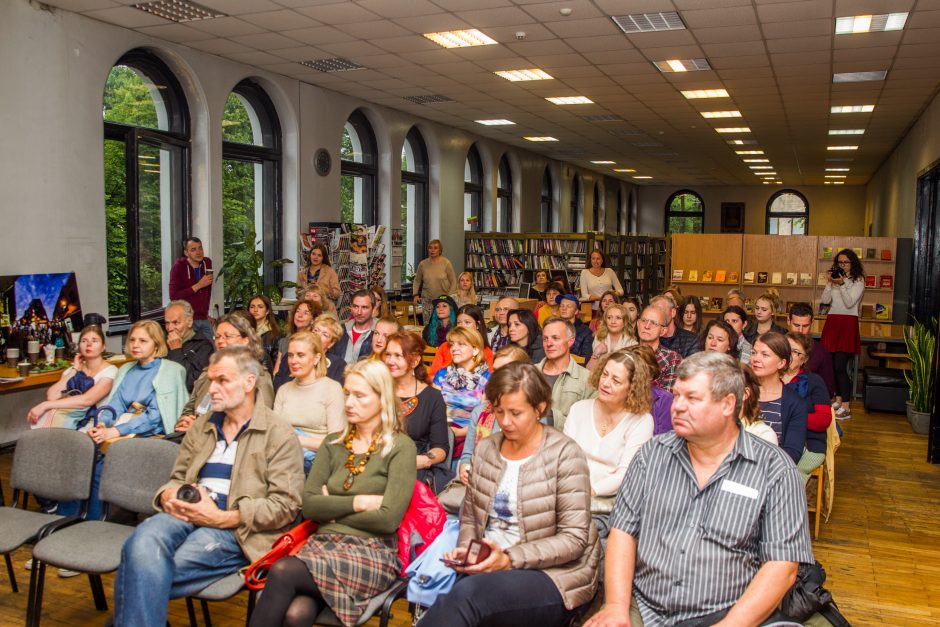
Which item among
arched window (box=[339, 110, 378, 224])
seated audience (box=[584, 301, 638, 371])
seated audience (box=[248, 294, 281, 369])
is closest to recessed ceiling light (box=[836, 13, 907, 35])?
seated audience (box=[584, 301, 638, 371])

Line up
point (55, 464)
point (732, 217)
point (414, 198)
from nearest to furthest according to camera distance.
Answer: point (55, 464) → point (414, 198) → point (732, 217)

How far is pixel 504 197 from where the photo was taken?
17812 millimetres

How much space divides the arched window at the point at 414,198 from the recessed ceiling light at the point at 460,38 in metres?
5.33

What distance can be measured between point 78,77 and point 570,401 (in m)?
5.66

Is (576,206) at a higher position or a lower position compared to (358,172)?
higher

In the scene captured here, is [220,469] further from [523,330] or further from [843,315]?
[843,315]

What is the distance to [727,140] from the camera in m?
15.9

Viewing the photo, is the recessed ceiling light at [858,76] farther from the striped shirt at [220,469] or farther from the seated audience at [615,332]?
the striped shirt at [220,469]

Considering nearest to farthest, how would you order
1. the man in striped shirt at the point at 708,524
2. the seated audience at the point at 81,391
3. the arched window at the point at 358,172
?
the man in striped shirt at the point at 708,524 < the seated audience at the point at 81,391 < the arched window at the point at 358,172

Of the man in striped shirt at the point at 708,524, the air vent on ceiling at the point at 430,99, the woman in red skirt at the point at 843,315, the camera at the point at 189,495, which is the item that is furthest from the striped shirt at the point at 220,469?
the air vent on ceiling at the point at 430,99

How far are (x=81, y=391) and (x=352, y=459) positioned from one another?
2430 millimetres

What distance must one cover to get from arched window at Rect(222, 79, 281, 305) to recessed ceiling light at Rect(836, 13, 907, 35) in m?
6.49

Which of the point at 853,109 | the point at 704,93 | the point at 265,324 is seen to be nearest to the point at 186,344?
the point at 265,324

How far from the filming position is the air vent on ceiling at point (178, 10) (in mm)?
7029
